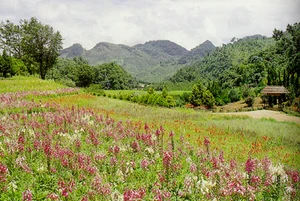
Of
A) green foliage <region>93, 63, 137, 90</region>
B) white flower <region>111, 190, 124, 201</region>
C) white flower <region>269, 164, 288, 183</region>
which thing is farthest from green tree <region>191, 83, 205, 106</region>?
green foliage <region>93, 63, 137, 90</region>

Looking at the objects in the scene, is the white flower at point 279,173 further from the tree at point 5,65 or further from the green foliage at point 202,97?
the tree at point 5,65

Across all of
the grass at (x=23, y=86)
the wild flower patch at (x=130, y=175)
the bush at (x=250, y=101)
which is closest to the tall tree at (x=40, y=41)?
the grass at (x=23, y=86)

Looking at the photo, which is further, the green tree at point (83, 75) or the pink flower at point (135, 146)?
the green tree at point (83, 75)

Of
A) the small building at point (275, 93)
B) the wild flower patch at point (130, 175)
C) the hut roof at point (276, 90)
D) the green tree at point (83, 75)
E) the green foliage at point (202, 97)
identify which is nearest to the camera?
the wild flower patch at point (130, 175)

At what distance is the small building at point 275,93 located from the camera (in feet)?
121

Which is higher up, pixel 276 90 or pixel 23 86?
pixel 23 86

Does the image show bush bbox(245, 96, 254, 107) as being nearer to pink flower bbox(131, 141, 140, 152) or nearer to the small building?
the small building

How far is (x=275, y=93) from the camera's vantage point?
3725 centimetres

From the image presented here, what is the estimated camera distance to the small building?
36866mm

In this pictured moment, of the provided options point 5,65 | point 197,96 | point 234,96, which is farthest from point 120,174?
point 234,96

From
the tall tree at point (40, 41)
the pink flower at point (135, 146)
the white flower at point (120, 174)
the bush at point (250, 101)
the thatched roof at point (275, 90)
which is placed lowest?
the bush at point (250, 101)

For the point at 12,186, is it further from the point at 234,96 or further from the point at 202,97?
the point at 234,96

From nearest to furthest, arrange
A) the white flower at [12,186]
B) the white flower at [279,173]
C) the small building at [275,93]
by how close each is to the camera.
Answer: the white flower at [279,173], the white flower at [12,186], the small building at [275,93]

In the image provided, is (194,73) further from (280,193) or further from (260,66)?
(280,193)
